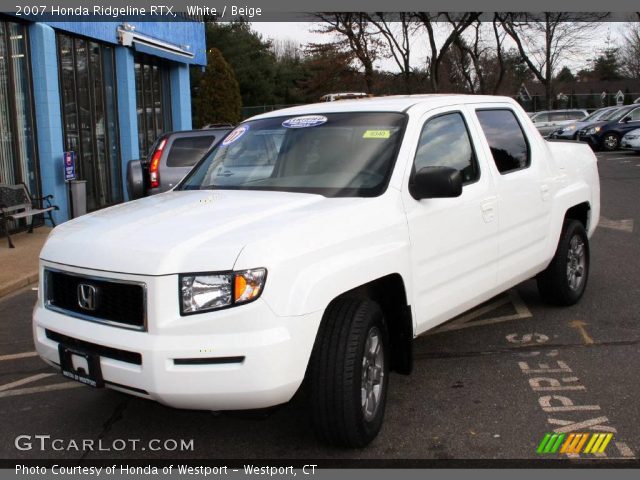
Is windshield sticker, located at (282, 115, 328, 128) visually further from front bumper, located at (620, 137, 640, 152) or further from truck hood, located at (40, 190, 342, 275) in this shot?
front bumper, located at (620, 137, 640, 152)

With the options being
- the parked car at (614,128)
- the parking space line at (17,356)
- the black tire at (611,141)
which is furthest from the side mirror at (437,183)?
the black tire at (611,141)

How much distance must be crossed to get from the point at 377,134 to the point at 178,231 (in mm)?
1482

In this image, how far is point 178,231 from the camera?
11.3ft

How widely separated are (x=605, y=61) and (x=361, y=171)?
8240 cm

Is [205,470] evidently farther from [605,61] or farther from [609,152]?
[605,61]

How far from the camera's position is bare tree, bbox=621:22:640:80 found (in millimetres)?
59031

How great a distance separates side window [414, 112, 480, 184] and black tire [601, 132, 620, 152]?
970 inches

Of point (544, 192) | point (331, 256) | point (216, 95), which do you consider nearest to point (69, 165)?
point (544, 192)

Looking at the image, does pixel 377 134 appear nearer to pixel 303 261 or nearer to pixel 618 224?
pixel 303 261

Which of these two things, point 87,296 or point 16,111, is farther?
point 16,111

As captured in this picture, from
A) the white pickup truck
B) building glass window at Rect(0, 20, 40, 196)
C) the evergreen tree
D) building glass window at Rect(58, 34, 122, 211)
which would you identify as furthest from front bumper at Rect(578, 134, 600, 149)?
the white pickup truck

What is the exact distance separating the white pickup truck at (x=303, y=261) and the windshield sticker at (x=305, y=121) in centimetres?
2

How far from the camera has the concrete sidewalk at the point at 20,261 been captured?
26.3 feet

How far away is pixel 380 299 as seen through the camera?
159 inches
